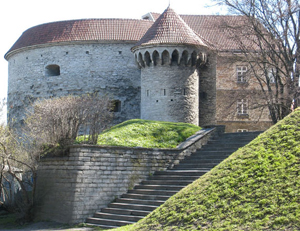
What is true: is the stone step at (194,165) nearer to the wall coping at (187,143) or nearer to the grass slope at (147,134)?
A: the wall coping at (187,143)

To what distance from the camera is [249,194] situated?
33.6ft

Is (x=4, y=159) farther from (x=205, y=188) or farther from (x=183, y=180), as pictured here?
(x=205, y=188)

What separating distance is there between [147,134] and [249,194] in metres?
8.79

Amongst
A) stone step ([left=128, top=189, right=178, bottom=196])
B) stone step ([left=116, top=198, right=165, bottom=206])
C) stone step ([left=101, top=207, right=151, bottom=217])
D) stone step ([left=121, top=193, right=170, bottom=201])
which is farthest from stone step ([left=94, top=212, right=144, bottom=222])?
stone step ([left=128, top=189, right=178, bottom=196])

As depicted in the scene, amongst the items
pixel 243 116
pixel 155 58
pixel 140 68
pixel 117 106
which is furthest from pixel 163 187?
pixel 243 116

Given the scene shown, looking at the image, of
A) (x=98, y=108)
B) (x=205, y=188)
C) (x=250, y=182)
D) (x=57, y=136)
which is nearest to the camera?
(x=250, y=182)

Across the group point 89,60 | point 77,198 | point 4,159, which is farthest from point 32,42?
point 77,198

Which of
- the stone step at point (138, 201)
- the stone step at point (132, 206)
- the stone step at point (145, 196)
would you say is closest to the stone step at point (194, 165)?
the stone step at point (145, 196)

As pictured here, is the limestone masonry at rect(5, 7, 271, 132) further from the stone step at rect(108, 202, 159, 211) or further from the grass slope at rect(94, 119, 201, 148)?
the stone step at rect(108, 202, 159, 211)

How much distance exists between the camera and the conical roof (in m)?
26.6

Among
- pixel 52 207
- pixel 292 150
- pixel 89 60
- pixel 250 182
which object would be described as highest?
pixel 89 60

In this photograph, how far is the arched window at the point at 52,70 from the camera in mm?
31672

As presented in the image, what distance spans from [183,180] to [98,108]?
4806 mm

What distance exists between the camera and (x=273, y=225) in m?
8.93
